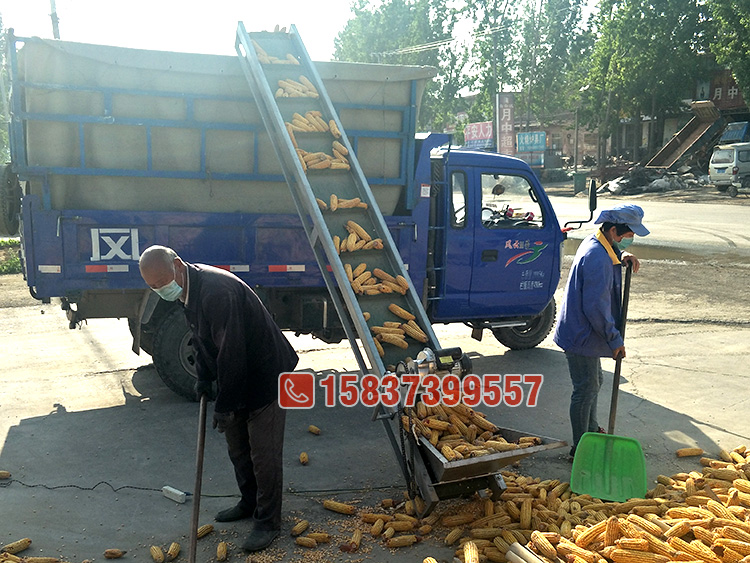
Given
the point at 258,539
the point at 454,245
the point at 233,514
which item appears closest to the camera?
the point at 258,539

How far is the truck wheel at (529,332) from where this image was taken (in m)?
9.45

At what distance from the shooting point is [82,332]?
1008 centimetres

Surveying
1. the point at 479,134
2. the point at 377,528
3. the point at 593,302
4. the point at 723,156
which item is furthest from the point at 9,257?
the point at 723,156

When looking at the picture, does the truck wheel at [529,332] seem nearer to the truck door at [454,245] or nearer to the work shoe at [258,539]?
the truck door at [454,245]

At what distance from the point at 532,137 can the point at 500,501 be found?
4134 centimetres

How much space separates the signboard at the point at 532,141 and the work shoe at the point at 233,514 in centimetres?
4155

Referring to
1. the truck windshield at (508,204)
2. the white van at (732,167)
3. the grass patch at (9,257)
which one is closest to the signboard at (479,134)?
the white van at (732,167)

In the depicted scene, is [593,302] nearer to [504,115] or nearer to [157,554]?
[157,554]

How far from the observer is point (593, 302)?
558 cm

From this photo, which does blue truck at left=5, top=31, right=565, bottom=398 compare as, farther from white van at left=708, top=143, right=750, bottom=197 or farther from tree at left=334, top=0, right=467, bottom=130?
tree at left=334, top=0, right=467, bottom=130

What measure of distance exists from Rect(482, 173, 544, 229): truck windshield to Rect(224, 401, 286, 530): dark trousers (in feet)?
14.8

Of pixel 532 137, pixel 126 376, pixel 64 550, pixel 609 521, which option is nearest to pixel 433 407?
pixel 609 521

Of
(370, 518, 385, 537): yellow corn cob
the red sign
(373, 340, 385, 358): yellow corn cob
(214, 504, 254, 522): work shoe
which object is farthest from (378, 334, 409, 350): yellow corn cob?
the red sign

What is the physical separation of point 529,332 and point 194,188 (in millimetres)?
5015
